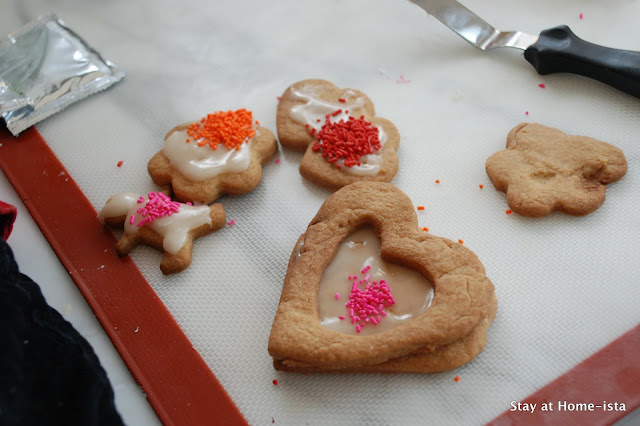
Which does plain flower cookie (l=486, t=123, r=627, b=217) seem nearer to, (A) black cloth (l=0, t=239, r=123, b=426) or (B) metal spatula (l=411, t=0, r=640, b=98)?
(B) metal spatula (l=411, t=0, r=640, b=98)

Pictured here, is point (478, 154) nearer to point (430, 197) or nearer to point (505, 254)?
point (430, 197)

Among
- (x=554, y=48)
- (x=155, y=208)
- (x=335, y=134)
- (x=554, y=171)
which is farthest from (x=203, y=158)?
(x=554, y=48)

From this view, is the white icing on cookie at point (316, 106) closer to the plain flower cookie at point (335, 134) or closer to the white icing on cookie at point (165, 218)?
the plain flower cookie at point (335, 134)

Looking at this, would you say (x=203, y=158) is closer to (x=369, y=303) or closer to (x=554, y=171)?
(x=369, y=303)

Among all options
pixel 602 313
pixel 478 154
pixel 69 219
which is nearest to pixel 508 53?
pixel 478 154

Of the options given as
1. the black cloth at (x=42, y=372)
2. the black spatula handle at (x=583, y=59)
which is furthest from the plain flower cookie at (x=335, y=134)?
the black cloth at (x=42, y=372)
